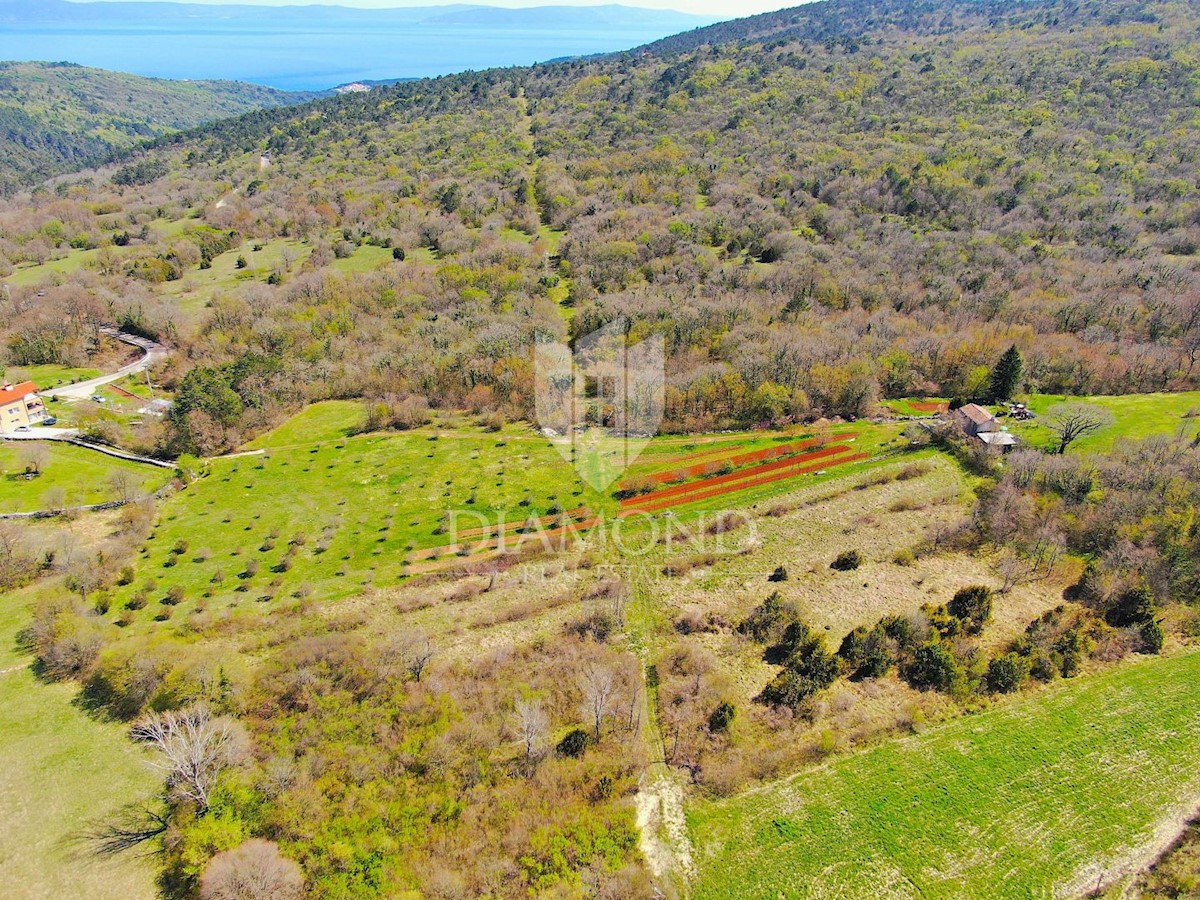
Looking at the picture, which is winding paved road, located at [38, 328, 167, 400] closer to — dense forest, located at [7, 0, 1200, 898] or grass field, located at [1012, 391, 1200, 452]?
dense forest, located at [7, 0, 1200, 898]

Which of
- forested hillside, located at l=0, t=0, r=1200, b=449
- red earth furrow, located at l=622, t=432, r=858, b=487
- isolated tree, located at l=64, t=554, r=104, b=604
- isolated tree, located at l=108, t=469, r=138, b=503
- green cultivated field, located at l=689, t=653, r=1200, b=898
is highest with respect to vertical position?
forested hillside, located at l=0, t=0, r=1200, b=449

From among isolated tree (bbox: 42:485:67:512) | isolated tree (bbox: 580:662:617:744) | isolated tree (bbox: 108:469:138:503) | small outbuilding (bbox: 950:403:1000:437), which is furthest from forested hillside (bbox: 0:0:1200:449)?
isolated tree (bbox: 580:662:617:744)

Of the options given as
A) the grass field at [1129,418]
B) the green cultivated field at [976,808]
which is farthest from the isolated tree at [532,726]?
the grass field at [1129,418]

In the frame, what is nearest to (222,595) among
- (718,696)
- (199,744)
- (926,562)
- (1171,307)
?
(199,744)

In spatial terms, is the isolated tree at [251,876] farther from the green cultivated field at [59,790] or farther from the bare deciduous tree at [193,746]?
the green cultivated field at [59,790]

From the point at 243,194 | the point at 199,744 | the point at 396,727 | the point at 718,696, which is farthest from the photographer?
the point at 243,194

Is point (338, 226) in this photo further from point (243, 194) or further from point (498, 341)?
point (498, 341)

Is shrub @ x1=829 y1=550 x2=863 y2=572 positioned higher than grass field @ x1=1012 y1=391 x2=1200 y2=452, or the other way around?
grass field @ x1=1012 y1=391 x2=1200 y2=452
